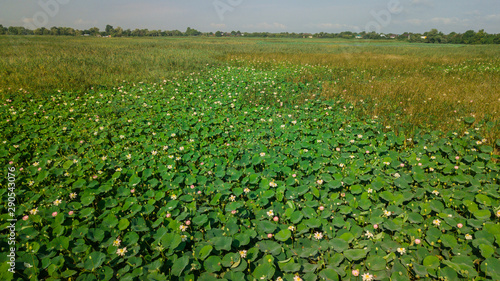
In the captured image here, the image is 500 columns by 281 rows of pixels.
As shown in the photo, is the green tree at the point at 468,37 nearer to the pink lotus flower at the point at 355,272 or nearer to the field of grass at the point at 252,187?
the field of grass at the point at 252,187

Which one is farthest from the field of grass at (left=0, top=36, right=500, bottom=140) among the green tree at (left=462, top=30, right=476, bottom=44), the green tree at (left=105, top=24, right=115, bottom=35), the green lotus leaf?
the green tree at (left=105, top=24, right=115, bottom=35)

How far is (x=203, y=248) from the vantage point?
2027 millimetres

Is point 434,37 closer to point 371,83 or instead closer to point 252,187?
point 371,83

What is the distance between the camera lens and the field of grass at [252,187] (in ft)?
6.44

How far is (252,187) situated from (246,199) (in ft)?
0.63

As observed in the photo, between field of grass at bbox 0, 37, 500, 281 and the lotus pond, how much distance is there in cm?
2

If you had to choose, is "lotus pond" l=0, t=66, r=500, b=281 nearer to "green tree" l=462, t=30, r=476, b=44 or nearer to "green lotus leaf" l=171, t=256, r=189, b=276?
"green lotus leaf" l=171, t=256, r=189, b=276

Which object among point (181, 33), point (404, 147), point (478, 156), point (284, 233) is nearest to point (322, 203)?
point (284, 233)

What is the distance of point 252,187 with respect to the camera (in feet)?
10.2

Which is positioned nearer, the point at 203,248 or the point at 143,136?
the point at 203,248

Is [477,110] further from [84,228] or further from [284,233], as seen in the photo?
[84,228]

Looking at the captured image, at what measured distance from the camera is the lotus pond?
6.37 feet

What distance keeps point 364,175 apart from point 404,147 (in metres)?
1.60

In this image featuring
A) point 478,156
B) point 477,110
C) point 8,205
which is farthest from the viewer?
point 477,110
